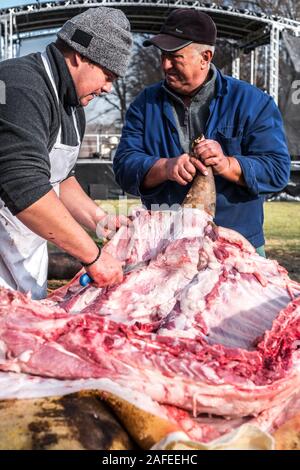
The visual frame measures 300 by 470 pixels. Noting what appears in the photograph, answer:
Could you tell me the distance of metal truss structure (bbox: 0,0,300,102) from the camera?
1702 centimetres

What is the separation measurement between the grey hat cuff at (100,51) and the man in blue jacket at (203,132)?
Answer: 2.31 ft

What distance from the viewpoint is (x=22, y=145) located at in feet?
9.97

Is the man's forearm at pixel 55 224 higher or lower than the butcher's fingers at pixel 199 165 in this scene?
lower

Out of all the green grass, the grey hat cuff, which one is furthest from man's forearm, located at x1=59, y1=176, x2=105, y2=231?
the green grass

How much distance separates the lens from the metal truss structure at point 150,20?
55.8 feet

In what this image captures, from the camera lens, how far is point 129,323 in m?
3.23

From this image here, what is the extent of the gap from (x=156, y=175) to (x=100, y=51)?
3.22 feet

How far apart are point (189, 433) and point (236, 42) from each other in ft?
63.8

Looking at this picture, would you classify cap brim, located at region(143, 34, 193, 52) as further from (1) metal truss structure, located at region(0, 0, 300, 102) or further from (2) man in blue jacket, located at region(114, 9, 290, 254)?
(1) metal truss structure, located at region(0, 0, 300, 102)

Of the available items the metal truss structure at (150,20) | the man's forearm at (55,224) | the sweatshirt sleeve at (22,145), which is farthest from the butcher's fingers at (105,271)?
the metal truss structure at (150,20)

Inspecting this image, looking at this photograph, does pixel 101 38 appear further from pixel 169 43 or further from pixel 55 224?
pixel 55 224

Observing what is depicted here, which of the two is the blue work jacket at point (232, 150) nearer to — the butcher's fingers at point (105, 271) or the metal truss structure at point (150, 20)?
the butcher's fingers at point (105, 271)

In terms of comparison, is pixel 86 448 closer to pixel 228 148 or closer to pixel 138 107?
pixel 228 148

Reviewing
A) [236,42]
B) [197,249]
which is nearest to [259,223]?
[197,249]
